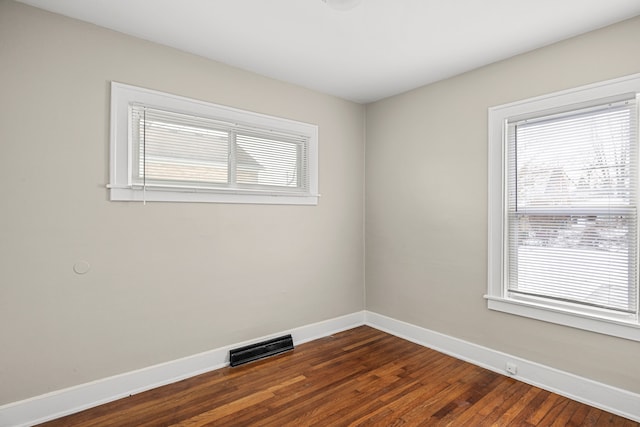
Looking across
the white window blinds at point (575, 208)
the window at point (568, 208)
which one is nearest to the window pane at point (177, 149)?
the window at point (568, 208)

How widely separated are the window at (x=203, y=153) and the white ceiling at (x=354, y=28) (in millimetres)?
479

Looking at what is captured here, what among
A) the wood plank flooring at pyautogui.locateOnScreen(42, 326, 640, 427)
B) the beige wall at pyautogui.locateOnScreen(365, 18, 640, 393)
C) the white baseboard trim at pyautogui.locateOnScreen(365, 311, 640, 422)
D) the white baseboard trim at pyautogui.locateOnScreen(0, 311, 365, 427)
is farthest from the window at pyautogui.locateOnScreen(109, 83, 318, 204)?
the white baseboard trim at pyautogui.locateOnScreen(365, 311, 640, 422)

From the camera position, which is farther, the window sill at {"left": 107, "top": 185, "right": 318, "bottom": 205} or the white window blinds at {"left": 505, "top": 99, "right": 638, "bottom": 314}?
the window sill at {"left": 107, "top": 185, "right": 318, "bottom": 205}

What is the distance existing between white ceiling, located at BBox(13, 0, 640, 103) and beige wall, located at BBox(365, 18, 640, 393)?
8.6 inches

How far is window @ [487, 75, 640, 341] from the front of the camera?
2.24 meters

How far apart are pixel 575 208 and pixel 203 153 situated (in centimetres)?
291

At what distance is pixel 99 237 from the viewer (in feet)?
7.73

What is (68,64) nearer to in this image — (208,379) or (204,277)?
(204,277)


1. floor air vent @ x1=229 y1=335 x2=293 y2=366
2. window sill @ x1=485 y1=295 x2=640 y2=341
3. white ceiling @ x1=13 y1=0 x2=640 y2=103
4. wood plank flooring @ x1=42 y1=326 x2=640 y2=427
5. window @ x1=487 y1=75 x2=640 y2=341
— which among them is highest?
white ceiling @ x1=13 y1=0 x2=640 y2=103

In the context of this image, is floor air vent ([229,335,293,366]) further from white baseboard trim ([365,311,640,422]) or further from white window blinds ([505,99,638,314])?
white window blinds ([505,99,638,314])

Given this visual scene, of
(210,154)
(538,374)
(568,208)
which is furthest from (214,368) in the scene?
(568,208)

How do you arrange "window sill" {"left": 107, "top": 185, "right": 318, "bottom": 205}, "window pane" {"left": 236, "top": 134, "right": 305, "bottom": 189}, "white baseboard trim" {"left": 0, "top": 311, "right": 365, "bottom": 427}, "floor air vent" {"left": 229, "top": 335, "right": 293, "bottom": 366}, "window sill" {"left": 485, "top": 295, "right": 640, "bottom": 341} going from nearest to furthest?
"white baseboard trim" {"left": 0, "top": 311, "right": 365, "bottom": 427} → "window sill" {"left": 485, "top": 295, "right": 640, "bottom": 341} → "window sill" {"left": 107, "top": 185, "right": 318, "bottom": 205} → "floor air vent" {"left": 229, "top": 335, "right": 293, "bottom": 366} → "window pane" {"left": 236, "top": 134, "right": 305, "bottom": 189}

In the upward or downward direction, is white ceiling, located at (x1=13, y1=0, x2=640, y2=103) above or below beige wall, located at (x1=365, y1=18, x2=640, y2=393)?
above

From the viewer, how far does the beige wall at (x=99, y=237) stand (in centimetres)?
209
